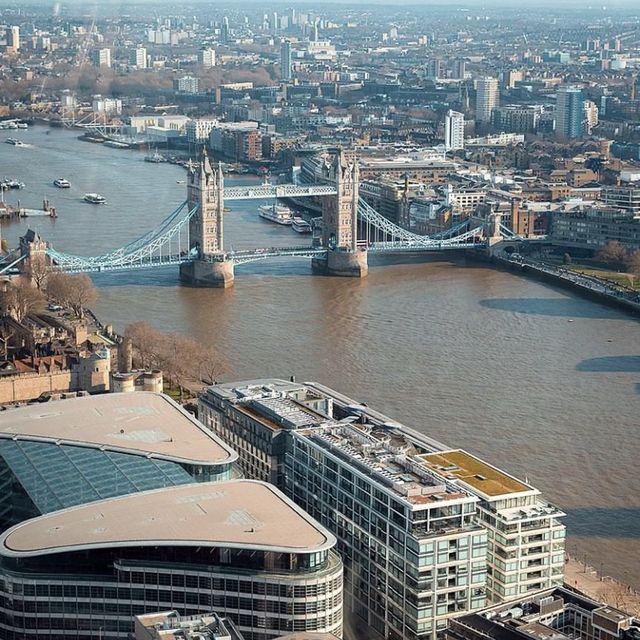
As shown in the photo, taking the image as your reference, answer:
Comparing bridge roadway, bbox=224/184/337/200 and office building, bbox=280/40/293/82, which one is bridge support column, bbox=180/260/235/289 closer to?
bridge roadway, bbox=224/184/337/200

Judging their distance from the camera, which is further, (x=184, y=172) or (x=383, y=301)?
(x=184, y=172)

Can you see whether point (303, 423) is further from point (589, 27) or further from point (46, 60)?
point (589, 27)

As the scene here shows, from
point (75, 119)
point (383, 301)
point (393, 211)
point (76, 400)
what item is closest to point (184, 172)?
point (393, 211)

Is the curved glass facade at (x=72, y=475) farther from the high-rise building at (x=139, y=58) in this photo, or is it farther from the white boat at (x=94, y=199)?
the high-rise building at (x=139, y=58)

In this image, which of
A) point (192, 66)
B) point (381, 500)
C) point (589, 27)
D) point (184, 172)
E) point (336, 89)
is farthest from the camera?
point (589, 27)

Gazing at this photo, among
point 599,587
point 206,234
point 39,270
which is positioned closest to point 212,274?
point 206,234
